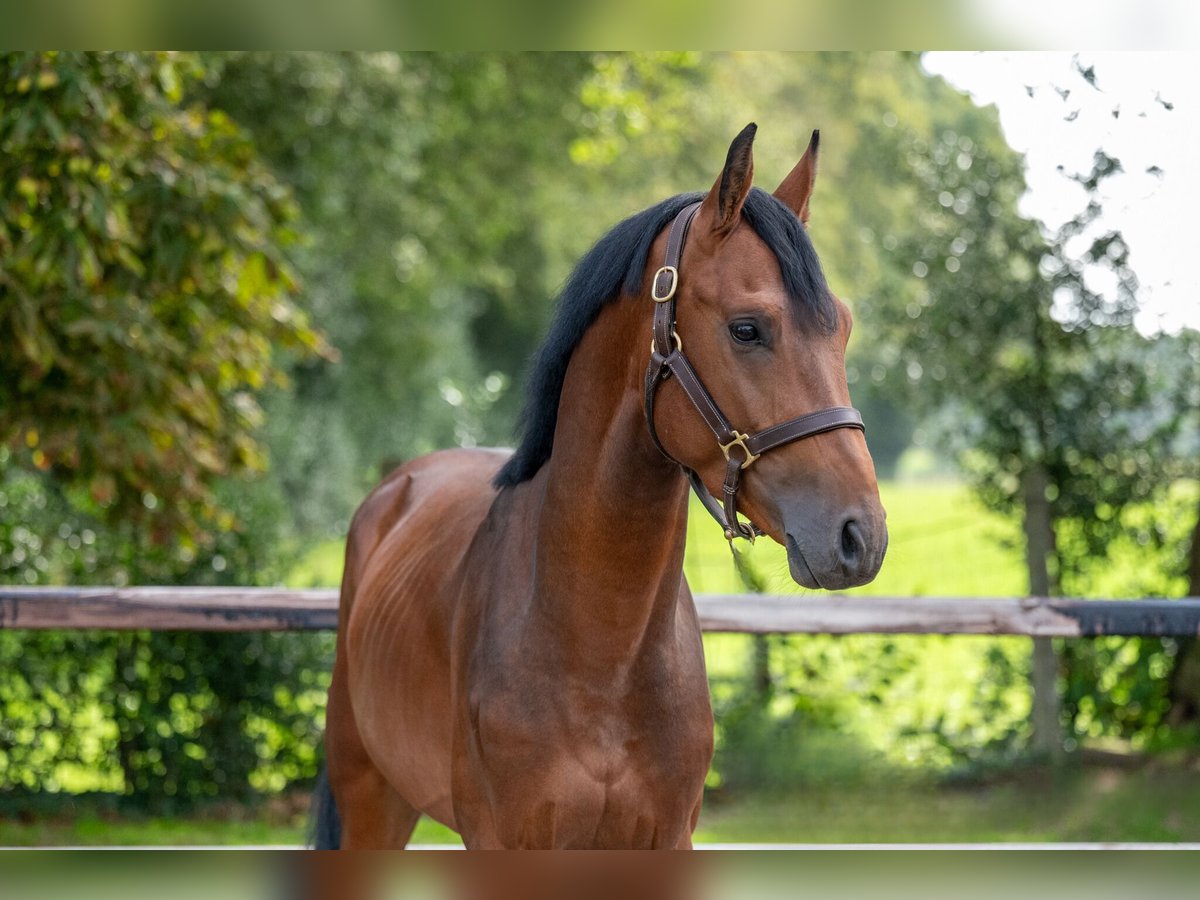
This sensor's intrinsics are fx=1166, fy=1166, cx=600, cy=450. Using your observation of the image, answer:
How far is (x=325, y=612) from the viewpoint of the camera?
13.1 feet

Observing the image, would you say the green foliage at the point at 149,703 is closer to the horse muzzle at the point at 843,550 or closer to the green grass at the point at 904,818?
the green grass at the point at 904,818

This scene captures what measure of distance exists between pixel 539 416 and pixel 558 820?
0.80 metres

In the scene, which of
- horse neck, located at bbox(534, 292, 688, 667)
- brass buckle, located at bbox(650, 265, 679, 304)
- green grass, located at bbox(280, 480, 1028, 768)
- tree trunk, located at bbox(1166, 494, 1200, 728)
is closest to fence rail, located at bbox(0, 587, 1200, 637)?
green grass, located at bbox(280, 480, 1028, 768)

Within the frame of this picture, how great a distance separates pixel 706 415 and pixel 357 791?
205 cm

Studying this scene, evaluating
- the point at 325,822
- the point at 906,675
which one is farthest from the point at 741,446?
the point at 906,675

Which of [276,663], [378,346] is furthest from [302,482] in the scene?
[276,663]

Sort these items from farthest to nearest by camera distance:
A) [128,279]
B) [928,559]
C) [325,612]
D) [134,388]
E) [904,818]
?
[928,559], [904,818], [128,279], [134,388], [325,612]

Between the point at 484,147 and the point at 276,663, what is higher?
the point at 484,147

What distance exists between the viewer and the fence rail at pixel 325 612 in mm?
3971

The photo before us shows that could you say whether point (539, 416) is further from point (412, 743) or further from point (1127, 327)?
point (1127, 327)

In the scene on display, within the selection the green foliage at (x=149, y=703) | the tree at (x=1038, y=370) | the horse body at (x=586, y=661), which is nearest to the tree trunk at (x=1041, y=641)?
the tree at (x=1038, y=370)

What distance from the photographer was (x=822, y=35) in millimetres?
1584

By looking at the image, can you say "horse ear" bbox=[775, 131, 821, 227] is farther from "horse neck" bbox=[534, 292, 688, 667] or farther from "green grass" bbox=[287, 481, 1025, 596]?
"green grass" bbox=[287, 481, 1025, 596]

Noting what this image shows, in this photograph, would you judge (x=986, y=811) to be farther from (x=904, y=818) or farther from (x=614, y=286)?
(x=614, y=286)
